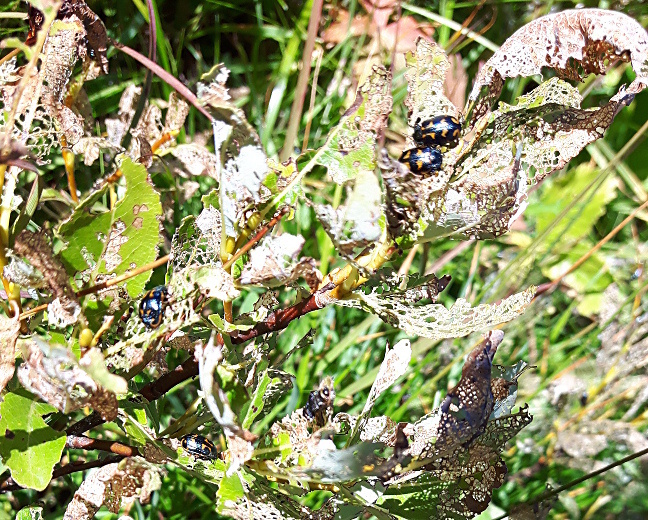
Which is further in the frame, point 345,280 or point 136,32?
point 136,32

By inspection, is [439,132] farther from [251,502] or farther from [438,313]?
[251,502]

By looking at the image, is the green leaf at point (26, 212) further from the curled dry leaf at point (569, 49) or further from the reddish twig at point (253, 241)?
the curled dry leaf at point (569, 49)

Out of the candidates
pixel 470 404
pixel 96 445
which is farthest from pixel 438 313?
pixel 96 445

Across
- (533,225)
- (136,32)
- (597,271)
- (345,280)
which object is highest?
(136,32)

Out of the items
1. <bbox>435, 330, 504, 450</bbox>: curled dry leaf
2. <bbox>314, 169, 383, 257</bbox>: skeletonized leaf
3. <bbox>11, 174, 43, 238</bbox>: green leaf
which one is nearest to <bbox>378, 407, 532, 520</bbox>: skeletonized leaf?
<bbox>435, 330, 504, 450</bbox>: curled dry leaf

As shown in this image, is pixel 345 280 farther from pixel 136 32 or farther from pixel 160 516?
pixel 136 32

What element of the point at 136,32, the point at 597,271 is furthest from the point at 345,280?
the point at 597,271

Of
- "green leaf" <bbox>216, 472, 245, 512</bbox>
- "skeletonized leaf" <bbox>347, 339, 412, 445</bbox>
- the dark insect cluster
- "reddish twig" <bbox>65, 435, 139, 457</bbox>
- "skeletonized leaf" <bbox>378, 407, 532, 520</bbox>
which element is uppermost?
"reddish twig" <bbox>65, 435, 139, 457</bbox>

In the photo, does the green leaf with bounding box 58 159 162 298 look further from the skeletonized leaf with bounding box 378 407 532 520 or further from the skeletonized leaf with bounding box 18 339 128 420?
the skeletonized leaf with bounding box 378 407 532 520
